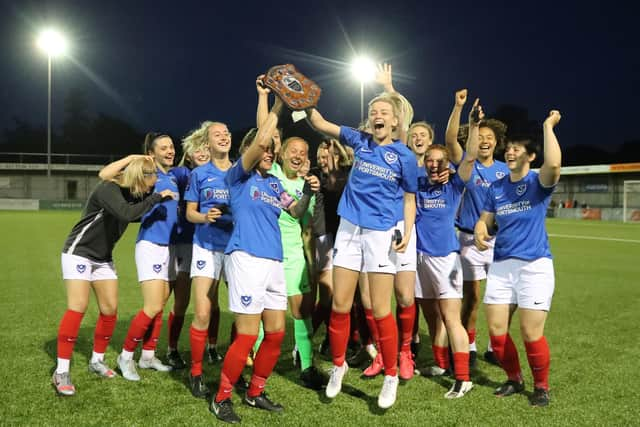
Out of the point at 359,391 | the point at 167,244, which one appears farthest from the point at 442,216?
the point at 167,244

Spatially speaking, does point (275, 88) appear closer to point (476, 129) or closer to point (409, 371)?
point (476, 129)

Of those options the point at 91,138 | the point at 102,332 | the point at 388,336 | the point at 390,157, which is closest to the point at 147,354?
the point at 102,332

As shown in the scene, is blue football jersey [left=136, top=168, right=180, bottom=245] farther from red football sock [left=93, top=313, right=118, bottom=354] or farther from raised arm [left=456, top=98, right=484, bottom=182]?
raised arm [left=456, top=98, right=484, bottom=182]

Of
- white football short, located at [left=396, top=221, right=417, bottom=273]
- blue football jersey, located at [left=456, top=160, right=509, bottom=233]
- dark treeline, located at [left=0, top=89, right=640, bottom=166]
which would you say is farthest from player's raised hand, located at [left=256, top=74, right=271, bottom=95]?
dark treeline, located at [left=0, top=89, right=640, bottom=166]

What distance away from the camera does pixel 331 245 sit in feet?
19.2

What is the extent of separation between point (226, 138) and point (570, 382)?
387 centimetres

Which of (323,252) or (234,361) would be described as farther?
(323,252)

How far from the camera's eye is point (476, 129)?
15.9 feet

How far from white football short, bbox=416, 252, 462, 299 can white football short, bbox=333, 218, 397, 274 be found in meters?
0.81

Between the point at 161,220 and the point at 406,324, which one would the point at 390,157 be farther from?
the point at 161,220

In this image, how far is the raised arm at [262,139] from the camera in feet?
12.6

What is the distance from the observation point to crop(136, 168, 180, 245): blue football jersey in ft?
16.8

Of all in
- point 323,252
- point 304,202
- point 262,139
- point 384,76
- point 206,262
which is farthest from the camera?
point 323,252

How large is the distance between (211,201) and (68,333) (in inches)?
66.0
